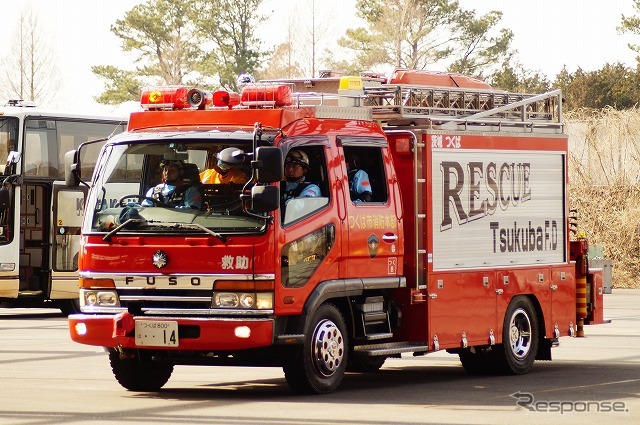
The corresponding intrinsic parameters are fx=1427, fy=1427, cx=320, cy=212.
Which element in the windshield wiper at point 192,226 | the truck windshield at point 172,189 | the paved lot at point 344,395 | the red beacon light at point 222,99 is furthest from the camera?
the red beacon light at point 222,99

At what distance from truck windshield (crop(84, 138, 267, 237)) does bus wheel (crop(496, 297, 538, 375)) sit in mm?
4084

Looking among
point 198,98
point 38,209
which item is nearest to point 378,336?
point 198,98

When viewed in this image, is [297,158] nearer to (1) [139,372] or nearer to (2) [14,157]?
(1) [139,372]

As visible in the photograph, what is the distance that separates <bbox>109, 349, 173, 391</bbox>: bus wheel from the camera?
13445 millimetres

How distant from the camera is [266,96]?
13086 mm

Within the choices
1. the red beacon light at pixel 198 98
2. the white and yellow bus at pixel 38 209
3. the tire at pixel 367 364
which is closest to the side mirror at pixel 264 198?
the red beacon light at pixel 198 98

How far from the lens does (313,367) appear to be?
1284 cm

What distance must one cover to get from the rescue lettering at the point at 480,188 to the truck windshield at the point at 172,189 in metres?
2.76

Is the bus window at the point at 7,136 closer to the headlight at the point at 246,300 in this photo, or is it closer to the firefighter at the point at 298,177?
the firefighter at the point at 298,177

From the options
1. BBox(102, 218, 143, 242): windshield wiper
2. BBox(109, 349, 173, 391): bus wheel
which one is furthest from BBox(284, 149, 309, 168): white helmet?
BBox(109, 349, 173, 391): bus wheel

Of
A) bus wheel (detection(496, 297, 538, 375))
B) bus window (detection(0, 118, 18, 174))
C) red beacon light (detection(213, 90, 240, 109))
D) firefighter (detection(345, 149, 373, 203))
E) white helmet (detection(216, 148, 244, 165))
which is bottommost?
bus wheel (detection(496, 297, 538, 375))

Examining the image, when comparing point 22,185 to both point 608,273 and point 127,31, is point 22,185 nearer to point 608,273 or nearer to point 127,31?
point 608,273

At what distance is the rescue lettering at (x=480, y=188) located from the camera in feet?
47.8

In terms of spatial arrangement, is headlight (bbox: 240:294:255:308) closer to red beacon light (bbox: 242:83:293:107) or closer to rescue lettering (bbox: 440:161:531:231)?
red beacon light (bbox: 242:83:293:107)
